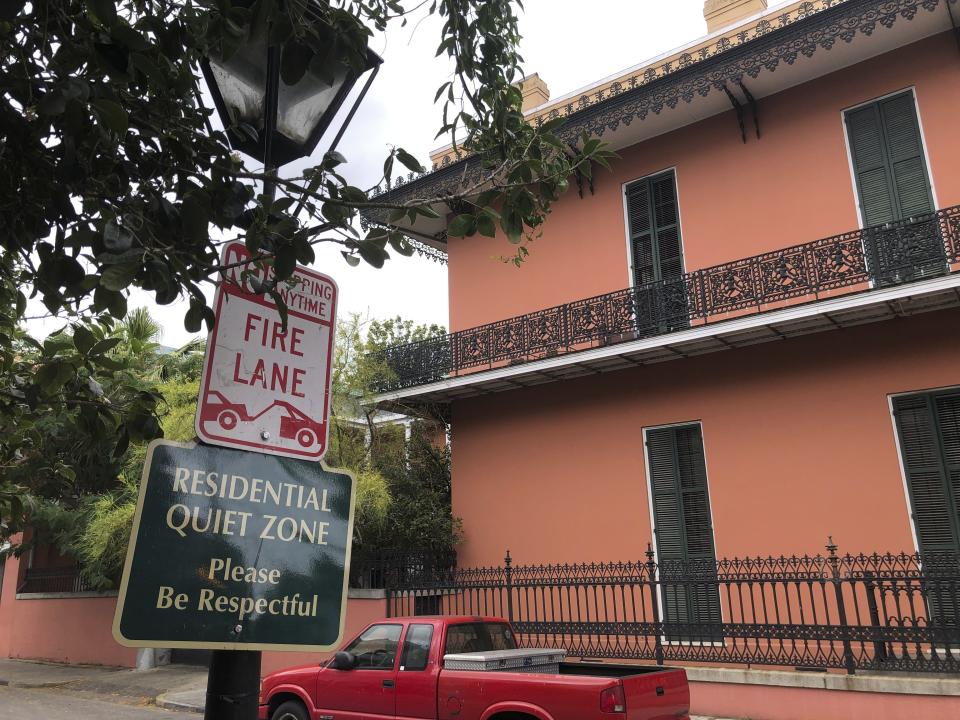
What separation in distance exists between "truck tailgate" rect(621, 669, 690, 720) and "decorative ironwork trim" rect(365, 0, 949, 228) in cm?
627

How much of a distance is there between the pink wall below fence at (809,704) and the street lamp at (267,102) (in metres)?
9.12

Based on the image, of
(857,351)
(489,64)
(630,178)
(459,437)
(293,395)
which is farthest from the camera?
(459,437)

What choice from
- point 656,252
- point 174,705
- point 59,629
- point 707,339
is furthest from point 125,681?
point 656,252

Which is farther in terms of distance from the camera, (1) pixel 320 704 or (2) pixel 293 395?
(1) pixel 320 704

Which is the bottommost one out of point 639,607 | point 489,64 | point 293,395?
point 639,607

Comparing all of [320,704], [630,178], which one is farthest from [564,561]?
[630,178]

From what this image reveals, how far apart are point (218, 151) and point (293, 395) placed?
184 centimetres

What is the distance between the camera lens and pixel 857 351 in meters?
11.4

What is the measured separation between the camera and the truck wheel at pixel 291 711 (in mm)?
8984

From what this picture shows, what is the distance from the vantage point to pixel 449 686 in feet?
24.7

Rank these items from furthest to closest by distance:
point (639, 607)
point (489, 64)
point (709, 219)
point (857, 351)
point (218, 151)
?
point (709, 219) < point (639, 607) < point (857, 351) < point (489, 64) < point (218, 151)

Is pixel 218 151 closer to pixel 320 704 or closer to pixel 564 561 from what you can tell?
pixel 320 704

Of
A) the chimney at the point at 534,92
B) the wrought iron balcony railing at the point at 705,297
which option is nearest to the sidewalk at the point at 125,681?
the wrought iron balcony railing at the point at 705,297

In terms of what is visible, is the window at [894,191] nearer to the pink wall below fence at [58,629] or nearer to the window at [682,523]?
the window at [682,523]
